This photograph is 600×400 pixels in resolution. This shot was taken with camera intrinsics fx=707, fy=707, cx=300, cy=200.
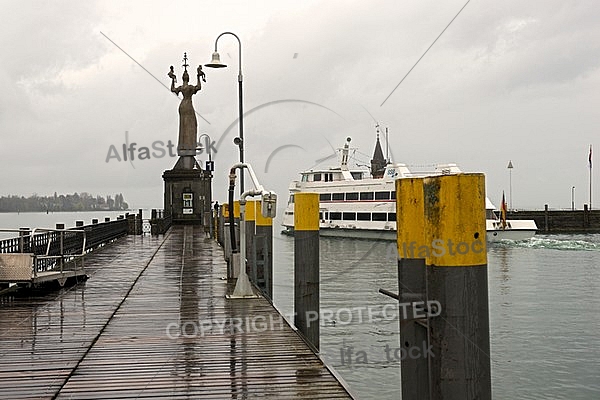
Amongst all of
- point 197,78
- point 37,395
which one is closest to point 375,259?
point 197,78

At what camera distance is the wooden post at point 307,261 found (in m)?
11.5

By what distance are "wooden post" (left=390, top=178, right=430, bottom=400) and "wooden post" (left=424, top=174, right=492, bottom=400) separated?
0.54 m

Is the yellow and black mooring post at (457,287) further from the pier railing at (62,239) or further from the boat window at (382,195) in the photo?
the boat window at (382,195)

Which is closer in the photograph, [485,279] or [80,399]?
[485,279]

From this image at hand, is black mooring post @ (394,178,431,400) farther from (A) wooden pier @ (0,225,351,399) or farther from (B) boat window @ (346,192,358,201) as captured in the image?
(B) boat window @ (346,192,358,201)

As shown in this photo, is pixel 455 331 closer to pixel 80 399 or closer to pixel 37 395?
pixel 80 399

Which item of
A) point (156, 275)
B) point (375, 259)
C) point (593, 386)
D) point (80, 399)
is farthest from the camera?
point (375, 259)

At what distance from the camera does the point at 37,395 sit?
619cm

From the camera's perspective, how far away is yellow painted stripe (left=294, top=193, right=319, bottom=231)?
11.5m

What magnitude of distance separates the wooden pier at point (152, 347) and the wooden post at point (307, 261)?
0.65m

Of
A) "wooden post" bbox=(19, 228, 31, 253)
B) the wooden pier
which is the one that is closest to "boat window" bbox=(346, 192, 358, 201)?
"wooden post" bbox=(19, 228, 31, 253)

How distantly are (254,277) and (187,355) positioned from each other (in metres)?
8.30

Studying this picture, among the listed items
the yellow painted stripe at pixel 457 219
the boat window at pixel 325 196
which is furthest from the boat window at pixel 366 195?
the yellow painted stripe at pixel 457 219

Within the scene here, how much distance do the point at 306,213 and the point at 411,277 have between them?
589 centimetres
